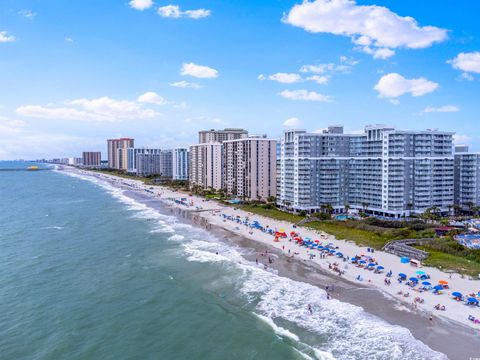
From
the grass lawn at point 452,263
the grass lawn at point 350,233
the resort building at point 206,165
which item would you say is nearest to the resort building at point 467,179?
the grass lawn at point 350,233

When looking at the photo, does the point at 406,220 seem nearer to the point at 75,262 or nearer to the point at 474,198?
the point at 474,198

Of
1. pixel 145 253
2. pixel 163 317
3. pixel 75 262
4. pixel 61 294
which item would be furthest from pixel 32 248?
pixel 163 317

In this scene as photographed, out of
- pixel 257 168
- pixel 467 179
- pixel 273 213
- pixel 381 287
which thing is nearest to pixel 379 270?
pixel 381 287

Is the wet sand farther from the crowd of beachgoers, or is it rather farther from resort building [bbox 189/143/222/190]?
resort building [bbox 189/143/222/190]

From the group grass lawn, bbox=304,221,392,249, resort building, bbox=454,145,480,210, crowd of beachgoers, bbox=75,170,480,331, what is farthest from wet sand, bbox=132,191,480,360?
resort building, bbox=454,145,480,210

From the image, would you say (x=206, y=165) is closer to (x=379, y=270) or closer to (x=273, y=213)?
(x=273, y=213)

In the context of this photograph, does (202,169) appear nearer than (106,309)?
No

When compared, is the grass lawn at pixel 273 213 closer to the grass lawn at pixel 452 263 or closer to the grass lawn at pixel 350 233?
the grass lawn at pixel 350 233
